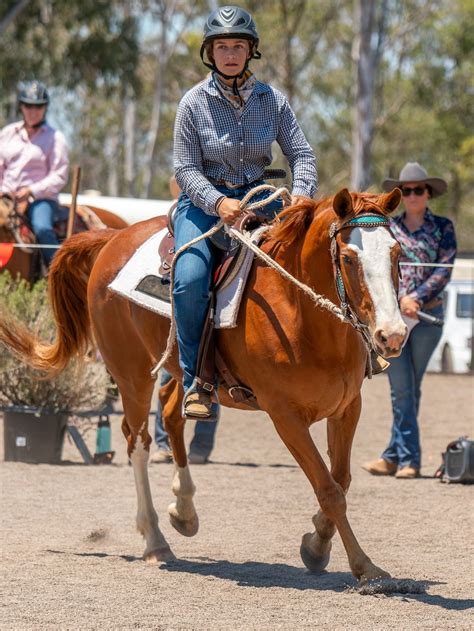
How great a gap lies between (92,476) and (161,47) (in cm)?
3051

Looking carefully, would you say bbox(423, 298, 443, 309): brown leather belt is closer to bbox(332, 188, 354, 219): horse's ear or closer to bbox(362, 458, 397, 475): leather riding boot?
bbox(362, 458, 397, 475): leather riding boot

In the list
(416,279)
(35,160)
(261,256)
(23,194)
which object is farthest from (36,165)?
(261,256)

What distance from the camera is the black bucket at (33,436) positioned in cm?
952

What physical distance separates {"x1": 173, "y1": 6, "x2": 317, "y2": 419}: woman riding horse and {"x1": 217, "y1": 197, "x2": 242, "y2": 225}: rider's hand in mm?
13

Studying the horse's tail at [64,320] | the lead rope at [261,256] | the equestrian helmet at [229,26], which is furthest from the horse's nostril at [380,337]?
the horse's tail at [64,320]

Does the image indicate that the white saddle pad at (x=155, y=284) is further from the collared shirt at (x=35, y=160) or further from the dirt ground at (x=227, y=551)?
the collared shirt at (x=35, y=160)

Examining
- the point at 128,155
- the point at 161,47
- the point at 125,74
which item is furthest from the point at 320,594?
the point at 128,155

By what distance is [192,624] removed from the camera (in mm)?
4883

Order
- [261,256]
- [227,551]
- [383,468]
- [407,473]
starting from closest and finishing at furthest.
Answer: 1. [261,256]
2. [227,551]
3. [407,473]
4. [383,468]

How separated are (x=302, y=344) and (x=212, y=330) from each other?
596 mm

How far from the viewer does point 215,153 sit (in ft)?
20.1

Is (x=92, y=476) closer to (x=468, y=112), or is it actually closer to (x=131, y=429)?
(x=131, y=429)

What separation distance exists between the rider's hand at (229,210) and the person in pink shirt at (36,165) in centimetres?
624

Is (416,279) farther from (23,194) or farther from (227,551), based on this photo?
(23,194)
